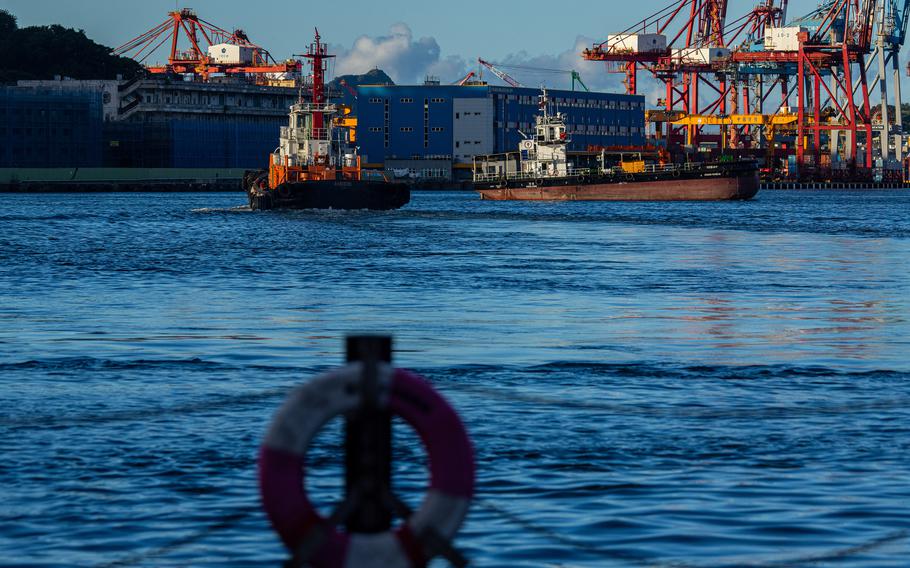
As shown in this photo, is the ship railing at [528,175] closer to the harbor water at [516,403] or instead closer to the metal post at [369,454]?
the harbor water at [516,403]

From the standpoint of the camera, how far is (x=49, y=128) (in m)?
175

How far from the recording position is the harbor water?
10.8m

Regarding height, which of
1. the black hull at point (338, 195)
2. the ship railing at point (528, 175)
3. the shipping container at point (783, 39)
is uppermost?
the shipping container at point (783, 39)

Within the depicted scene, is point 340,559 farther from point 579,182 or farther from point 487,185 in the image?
point 487,185

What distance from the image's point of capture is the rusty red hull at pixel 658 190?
122 m

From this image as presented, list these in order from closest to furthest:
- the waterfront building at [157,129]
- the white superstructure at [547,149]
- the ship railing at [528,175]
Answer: the white superstructure at [547,149]
the ship railing at [528,175]
the waterfront building at [157,129]

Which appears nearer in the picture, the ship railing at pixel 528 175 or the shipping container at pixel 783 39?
the ship railing at pixel 528 175

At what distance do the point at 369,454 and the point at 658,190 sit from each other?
11855 cm

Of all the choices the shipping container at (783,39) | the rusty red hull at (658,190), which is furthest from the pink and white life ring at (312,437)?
the shipping container at (783,39)

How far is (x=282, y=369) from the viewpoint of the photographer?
19531mm

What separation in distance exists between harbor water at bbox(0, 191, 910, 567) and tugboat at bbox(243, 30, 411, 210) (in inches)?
1759

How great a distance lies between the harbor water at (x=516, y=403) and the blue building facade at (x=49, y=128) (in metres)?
137

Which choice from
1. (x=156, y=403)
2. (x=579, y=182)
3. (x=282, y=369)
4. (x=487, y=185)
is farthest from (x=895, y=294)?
(x=487, y=185)

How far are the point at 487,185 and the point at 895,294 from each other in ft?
328
